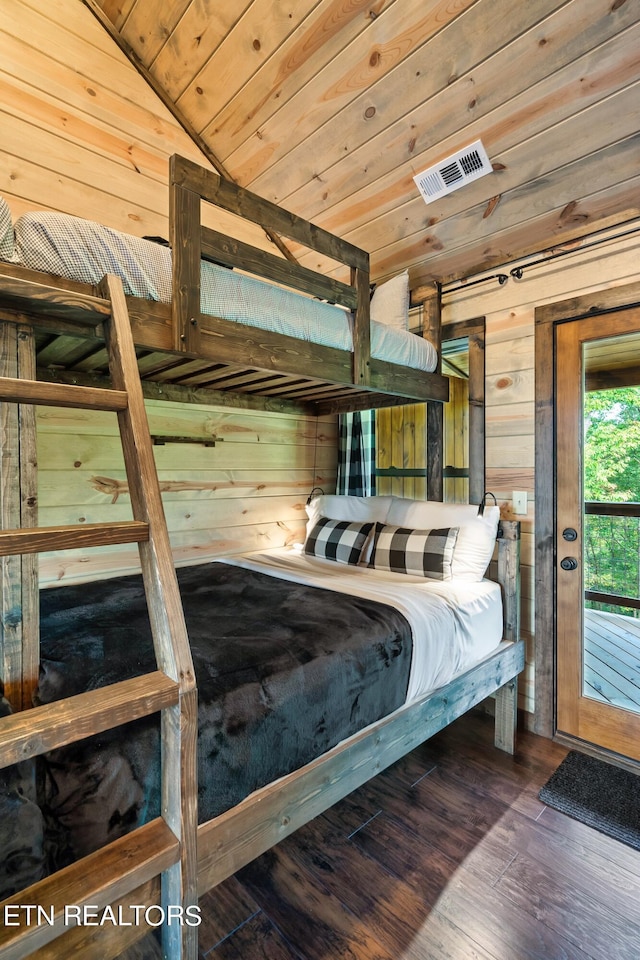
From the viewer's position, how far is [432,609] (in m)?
1.80

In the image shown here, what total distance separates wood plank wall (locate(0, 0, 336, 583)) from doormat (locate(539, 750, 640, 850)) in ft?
6.67

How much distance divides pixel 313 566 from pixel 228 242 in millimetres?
1675

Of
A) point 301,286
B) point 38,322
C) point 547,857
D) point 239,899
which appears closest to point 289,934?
point 239,899

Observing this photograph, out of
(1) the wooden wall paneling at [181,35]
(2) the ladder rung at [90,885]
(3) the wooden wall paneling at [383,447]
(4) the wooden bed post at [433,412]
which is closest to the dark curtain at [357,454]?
(3) the wooden wall paneling at [383,447]

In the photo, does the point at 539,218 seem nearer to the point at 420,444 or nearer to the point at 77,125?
the point at 420,444

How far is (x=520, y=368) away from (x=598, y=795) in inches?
77.2

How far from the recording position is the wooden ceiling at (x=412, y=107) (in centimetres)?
161

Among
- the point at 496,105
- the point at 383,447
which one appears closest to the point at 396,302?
the point at 496,105

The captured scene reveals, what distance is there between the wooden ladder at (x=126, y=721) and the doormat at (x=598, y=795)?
156 centimetres

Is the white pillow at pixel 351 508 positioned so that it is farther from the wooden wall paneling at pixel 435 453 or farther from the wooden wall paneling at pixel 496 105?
the wooden wall paneling at pixel 496 105

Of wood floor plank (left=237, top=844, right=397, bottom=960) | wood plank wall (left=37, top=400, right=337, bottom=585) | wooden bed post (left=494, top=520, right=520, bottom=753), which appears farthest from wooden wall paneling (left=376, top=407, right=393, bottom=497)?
wood floor plank (left=237, top=844, right=397, bottom=960)

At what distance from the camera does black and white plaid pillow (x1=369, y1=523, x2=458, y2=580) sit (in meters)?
2.24

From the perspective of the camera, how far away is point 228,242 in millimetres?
1525

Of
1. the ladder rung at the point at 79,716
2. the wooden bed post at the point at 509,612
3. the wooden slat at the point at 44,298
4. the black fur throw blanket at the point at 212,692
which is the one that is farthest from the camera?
the wooden bed post at the point at 509,612
